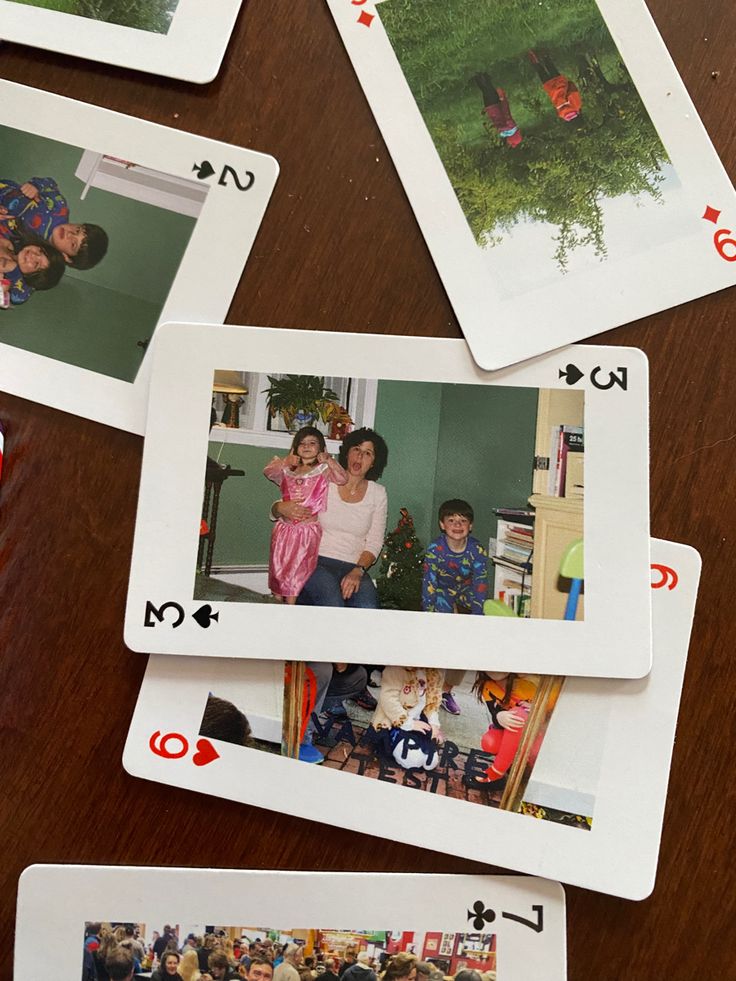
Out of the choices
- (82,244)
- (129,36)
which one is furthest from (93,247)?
(129,36)

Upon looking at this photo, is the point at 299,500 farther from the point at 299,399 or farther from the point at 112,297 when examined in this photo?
the point at 112,297

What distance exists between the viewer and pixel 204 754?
605 millimetres

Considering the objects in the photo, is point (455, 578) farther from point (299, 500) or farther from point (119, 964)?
point (119, 964)

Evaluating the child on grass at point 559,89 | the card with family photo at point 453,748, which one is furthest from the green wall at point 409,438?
the child on grass at point 559,89

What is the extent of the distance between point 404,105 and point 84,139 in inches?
9.7

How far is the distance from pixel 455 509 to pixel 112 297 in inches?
12.0

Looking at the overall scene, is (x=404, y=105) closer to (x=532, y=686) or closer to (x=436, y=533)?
(x=436, y=533)

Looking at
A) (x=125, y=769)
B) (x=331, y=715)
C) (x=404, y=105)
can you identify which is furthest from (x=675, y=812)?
(x=404, y=105)

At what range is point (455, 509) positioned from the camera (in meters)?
0.62

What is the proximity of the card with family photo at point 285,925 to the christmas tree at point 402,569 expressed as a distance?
0.65ft

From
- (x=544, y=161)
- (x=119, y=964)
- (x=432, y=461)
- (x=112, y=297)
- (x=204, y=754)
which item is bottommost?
(x=119, y=964)

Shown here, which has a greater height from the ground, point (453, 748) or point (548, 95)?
point (548, 95)

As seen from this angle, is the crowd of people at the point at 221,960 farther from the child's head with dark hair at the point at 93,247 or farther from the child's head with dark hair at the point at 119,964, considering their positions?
the child's head with dark hair at the point at 93,247

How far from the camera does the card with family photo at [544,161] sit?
622 millimetres
